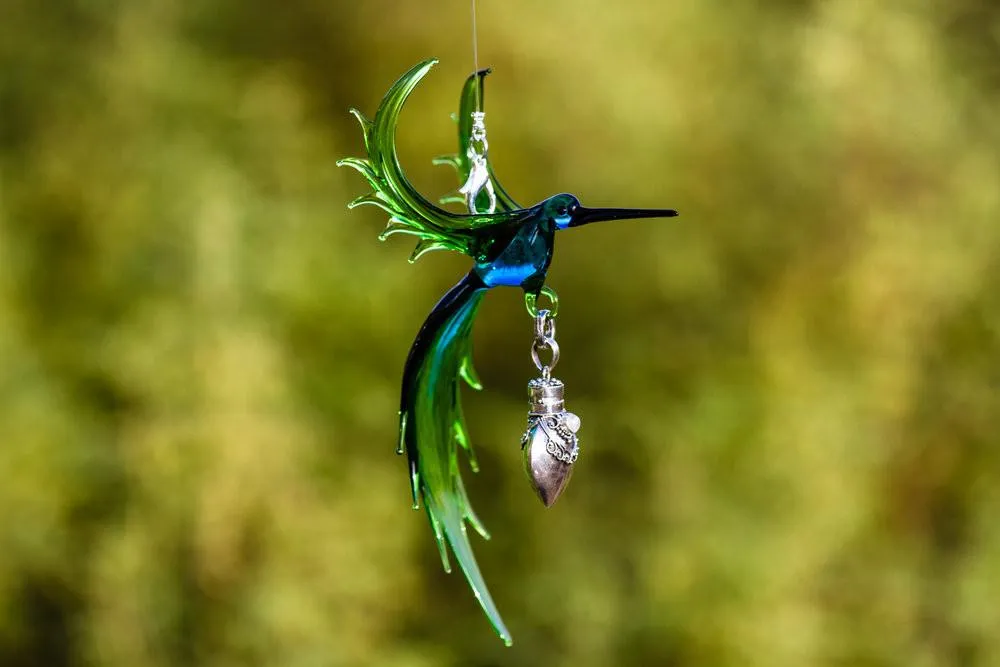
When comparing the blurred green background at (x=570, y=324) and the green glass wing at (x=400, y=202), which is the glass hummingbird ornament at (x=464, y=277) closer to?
the green glass wing at (x=400, y=202)

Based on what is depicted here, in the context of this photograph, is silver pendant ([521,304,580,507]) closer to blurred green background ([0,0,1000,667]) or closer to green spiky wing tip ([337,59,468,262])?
green spiky wing tip ([337,59,468,262])

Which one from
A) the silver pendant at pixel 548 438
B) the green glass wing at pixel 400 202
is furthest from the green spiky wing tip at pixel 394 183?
the silver pendant at pixel 548 438

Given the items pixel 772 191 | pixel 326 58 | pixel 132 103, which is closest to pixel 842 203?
pixel 772 191

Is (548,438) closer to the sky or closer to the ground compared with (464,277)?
closer to the ground

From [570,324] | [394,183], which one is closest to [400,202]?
[394,183]

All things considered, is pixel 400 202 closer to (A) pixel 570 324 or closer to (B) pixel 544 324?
(B) pixel 544 324

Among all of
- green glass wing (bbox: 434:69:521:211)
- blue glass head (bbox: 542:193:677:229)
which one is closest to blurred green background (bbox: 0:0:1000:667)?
green glass wing (bbox: 434:69:521:211)
